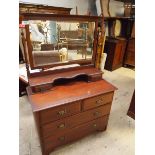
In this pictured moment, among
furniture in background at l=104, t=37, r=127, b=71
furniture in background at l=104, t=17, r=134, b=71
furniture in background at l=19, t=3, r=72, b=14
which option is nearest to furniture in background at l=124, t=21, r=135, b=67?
furniture in background at l=104, t=17, r=134, b=71

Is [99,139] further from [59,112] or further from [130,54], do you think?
[130,54]

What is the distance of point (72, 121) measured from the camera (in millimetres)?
1448

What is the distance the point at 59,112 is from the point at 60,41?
0.66m

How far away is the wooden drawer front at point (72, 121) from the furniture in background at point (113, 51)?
2.20m

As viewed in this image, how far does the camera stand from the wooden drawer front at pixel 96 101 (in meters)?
1.43

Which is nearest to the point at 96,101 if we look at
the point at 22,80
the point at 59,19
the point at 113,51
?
the point at 59,19

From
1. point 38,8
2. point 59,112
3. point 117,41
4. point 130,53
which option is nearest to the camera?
point 59,112

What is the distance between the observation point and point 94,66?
5.70ft

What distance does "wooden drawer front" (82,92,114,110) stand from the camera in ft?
Result: 4.69

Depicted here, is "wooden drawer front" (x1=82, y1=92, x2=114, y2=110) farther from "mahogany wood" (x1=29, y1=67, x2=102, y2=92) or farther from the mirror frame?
the mirror frame

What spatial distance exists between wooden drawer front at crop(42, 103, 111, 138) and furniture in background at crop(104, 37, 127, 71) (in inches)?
86.8
